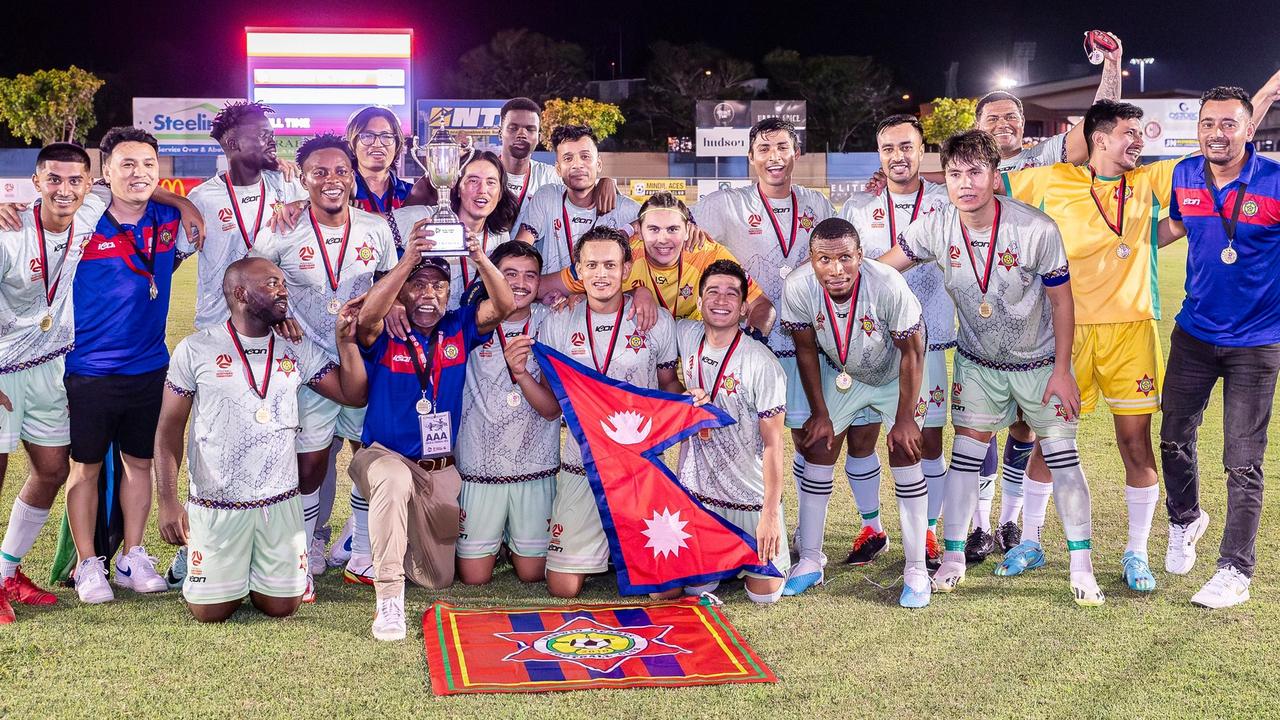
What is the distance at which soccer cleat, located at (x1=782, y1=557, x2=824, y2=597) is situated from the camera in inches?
199

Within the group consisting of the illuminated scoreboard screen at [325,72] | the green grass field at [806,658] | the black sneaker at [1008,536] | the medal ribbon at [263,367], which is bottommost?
the green grass field at [806,658]

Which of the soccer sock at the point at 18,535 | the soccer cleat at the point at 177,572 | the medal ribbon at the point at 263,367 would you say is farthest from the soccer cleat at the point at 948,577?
the soccer sock at the point at 18,535

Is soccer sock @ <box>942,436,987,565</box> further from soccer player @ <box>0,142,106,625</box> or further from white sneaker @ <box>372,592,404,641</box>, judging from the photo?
soccer player @ <box>0,142,106,625</box>

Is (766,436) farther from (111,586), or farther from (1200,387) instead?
(111,586)

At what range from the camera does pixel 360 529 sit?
17.3ft

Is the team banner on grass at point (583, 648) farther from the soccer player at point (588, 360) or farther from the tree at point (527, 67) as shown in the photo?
the tree at point (527, 67)

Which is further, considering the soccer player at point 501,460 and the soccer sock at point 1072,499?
the soccer player at point 501,460

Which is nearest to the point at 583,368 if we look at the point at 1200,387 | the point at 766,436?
the point at 766,436

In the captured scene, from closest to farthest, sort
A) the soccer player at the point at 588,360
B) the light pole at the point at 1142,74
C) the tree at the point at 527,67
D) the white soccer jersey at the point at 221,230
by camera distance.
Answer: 1. the soccer player at the point at 588,360
2. the white soccer jersey at the point at 221,230
3. the tree at the point at 527,67
4. the light pole at the point at 1142,74

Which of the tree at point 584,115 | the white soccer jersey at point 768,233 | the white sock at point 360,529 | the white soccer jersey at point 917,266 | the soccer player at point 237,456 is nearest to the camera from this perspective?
the soccer player at point 237,456

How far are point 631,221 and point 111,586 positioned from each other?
9.59ft

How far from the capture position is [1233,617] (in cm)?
464

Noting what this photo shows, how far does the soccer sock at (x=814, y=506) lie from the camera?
5.25 metres

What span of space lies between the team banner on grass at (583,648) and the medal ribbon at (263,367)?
3.70ft
